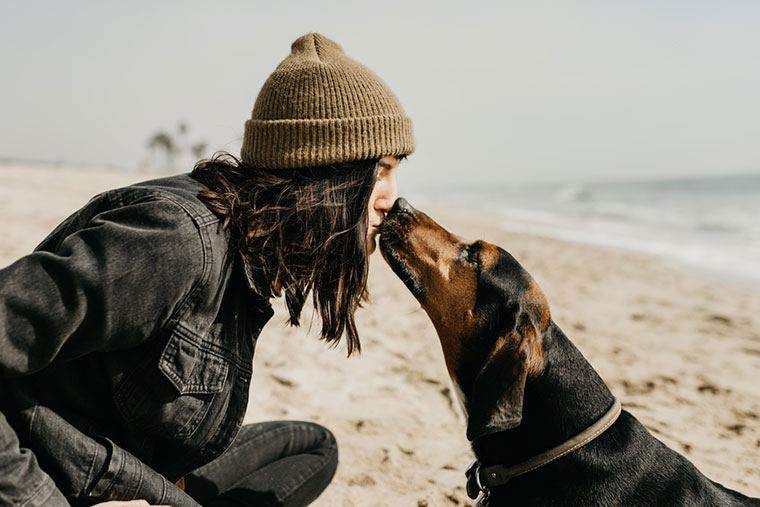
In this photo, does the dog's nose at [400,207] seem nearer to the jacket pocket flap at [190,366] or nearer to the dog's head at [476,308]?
the dog's head at [476,308]

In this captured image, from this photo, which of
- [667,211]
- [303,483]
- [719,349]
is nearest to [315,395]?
[303,483]

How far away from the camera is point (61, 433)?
6.42ft

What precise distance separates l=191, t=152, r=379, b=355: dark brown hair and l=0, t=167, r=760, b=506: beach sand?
637mm

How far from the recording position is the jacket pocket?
2.08 metres

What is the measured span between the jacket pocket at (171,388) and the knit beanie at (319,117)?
735 millimetres

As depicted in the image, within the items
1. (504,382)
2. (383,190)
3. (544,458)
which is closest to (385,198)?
(383,190)

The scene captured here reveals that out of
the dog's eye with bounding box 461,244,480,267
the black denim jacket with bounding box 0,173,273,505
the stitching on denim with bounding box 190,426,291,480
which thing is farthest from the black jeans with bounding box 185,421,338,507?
the dog's eye with bounding box 461,244,480,267

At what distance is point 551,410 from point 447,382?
7.90 feet

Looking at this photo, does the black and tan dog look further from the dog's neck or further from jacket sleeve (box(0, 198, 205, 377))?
jacket sleeve (box(0, 198, 205, 377))

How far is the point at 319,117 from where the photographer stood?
232cm

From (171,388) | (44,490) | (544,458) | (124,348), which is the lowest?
(544,458)

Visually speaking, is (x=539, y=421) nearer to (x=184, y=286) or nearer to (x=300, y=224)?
(x=300, y=224)

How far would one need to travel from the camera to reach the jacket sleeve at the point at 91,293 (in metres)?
1.64

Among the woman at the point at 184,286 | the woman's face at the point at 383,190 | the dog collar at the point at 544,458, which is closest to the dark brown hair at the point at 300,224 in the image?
the woman at the point at 184,286
